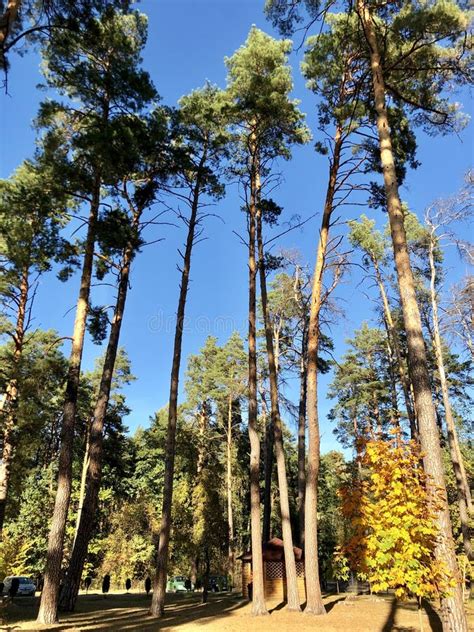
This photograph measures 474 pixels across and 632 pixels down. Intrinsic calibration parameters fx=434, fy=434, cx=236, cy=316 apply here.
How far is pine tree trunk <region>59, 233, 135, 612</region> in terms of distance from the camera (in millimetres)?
11344

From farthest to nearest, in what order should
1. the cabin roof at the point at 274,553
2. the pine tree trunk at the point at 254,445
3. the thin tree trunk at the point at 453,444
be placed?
1. the thin tree trunk at the point at 453,444
2. the cabin roof at the point at 274,553
3. the pine tree trunk at the point at 254,445

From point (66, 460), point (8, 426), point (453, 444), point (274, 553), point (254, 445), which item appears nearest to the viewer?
point (66, 460)

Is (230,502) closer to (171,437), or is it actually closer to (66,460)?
(171,437)

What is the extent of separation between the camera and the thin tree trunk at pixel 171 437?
1155 centimetres

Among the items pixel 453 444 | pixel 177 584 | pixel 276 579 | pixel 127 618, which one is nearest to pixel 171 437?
pixel 127 618

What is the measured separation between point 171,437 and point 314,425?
13.7 ft

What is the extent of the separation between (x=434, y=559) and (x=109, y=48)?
13331 millimetres

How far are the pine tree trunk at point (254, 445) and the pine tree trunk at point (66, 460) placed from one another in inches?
197

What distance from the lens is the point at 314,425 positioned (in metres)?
11.6

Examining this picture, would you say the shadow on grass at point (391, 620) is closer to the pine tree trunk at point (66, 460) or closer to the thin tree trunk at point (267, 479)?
the pine tree trunk at point (66, 460)

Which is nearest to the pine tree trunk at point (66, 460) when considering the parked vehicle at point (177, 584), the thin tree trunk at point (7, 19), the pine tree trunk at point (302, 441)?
the thin tree trunk at point (7, 19)

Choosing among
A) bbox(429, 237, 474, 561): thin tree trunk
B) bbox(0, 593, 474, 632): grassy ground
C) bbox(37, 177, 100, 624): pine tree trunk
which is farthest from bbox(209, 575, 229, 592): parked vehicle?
bbox(37, 177, 100, 624): pine tree trunk

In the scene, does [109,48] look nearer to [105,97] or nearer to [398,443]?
[105,97]

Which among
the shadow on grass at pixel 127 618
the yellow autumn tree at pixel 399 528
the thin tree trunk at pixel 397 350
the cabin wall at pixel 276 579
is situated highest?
the thin tree trunk at pixel 397 350
